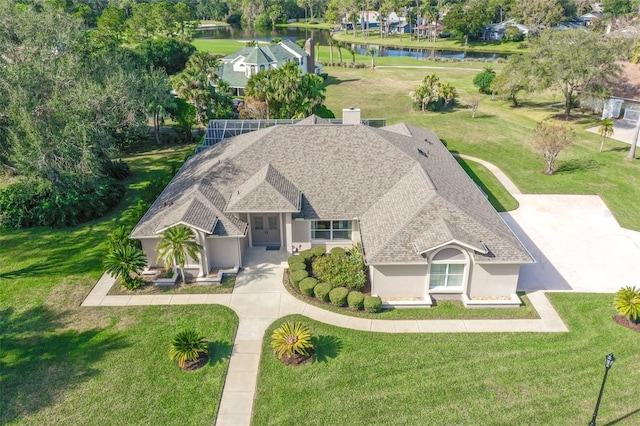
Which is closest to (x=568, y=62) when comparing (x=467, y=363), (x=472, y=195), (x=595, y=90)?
(x=595, y=90)

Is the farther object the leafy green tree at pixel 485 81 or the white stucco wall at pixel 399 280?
the leafy green tree at pixel 485 81

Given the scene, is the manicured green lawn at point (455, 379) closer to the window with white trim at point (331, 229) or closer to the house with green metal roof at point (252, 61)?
the window with white trim at point (331, 229)

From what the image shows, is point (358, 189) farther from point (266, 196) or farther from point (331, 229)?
point (266, 196)

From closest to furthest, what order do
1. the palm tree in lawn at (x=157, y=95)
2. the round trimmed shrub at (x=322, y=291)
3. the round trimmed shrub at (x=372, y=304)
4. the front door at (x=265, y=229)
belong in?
the round trimmed shrub at (x=372, y=304)
the round trimmed shrub at (x=322, y=291)
the front door at (x=265, y=229)
the palm tree in lawn at (x=157, y=95)

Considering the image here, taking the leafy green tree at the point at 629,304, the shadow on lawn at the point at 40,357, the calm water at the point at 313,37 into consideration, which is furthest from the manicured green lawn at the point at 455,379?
the calm water at the point at 313,37

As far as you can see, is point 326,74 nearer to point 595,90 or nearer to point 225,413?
point 595,90

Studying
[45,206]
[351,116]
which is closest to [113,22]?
[45,206]

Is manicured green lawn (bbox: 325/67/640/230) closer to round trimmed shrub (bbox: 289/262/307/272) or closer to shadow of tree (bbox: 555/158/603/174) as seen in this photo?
shadow of tree (bbox: 555/158/603/174)
